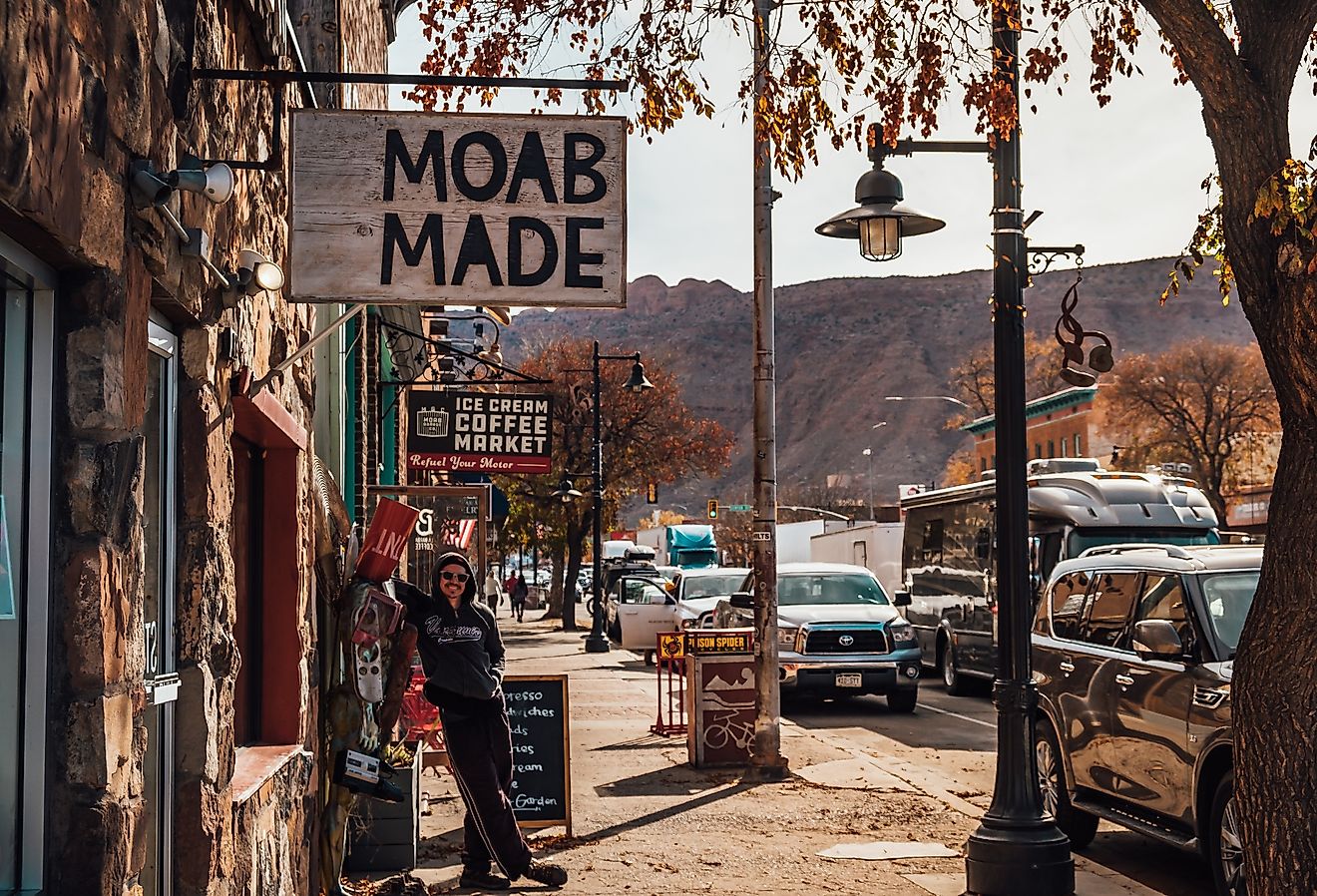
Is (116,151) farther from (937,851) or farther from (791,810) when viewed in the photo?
(791,810)

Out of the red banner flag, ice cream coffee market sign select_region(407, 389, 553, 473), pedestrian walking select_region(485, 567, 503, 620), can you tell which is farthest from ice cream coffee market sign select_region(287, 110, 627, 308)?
ice cream coffee market sign select_region(407, 389, 553, 473)

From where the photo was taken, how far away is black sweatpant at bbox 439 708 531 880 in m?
8.52

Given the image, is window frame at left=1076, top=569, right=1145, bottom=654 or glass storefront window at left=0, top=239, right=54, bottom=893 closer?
glass storefront window at left=0, top=239, right=54, bottom=893

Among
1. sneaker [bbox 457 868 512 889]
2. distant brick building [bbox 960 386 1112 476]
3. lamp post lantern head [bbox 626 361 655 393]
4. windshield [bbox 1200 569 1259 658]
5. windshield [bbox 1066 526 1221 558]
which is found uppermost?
distant brick building [bbox 960 386 1112 476]

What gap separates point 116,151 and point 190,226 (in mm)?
879

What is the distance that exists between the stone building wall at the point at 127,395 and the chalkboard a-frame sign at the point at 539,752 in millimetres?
3970

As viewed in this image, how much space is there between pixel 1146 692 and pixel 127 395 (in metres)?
6.50

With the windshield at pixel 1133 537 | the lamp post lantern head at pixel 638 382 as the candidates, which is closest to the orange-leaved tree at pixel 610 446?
the lamp post lantern head at pixel 638 382

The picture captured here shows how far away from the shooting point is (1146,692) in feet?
28.5

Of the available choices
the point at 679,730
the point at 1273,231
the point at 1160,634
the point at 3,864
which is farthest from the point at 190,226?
the point at 679,730

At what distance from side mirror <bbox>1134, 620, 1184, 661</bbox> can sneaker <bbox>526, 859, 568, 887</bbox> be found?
3.54 metres

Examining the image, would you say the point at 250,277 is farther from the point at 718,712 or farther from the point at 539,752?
the point at 718,712

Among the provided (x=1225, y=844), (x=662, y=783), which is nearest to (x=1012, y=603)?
(x=1225, y=844)

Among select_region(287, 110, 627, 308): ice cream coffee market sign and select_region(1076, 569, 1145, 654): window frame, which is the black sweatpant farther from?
select_region(287, 110, 627, 308): ice cream coffee market sign
